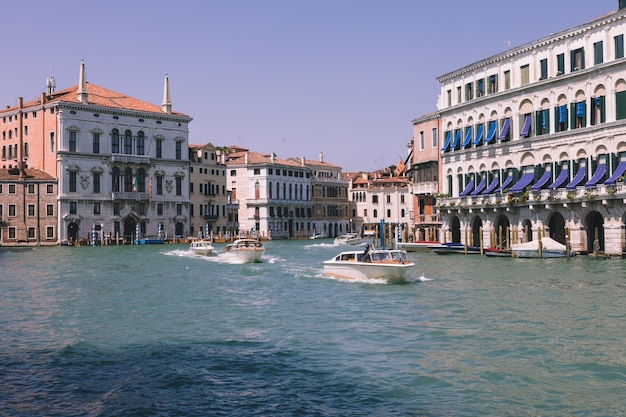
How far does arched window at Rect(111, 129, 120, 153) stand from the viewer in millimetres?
70688

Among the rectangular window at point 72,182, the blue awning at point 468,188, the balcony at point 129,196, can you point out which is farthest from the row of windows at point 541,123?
the rectangular window at point 72,182

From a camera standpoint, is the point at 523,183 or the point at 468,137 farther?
the point at 468,137

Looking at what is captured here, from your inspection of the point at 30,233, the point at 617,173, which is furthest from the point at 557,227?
the point at 30,233

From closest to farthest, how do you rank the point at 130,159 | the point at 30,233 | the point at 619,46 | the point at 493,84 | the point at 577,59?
the point at 619,46 < the point at 577,59 < the point at 493,84 < the point at 30,233 < the point at 130,159

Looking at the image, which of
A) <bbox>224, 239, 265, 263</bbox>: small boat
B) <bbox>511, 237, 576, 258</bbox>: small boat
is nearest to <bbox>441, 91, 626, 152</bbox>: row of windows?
<bbox>511, 237, 576, 258</bbox>: small boat

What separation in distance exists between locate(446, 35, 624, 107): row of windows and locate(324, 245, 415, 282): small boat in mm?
17650

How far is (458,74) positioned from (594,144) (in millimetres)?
13445

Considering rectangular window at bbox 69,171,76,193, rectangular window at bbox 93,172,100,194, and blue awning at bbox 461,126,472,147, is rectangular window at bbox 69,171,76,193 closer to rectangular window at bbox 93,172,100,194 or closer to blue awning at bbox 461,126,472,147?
rectangular window at bbox 93,172,100,194

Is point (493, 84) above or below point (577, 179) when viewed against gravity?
above

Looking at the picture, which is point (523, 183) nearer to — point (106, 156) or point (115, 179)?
point (106, 156)

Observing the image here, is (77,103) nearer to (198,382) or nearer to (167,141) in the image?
(167,141)


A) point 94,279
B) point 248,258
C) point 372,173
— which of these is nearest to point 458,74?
point 248,258

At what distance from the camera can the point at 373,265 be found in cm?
2488

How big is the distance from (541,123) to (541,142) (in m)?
1.06
